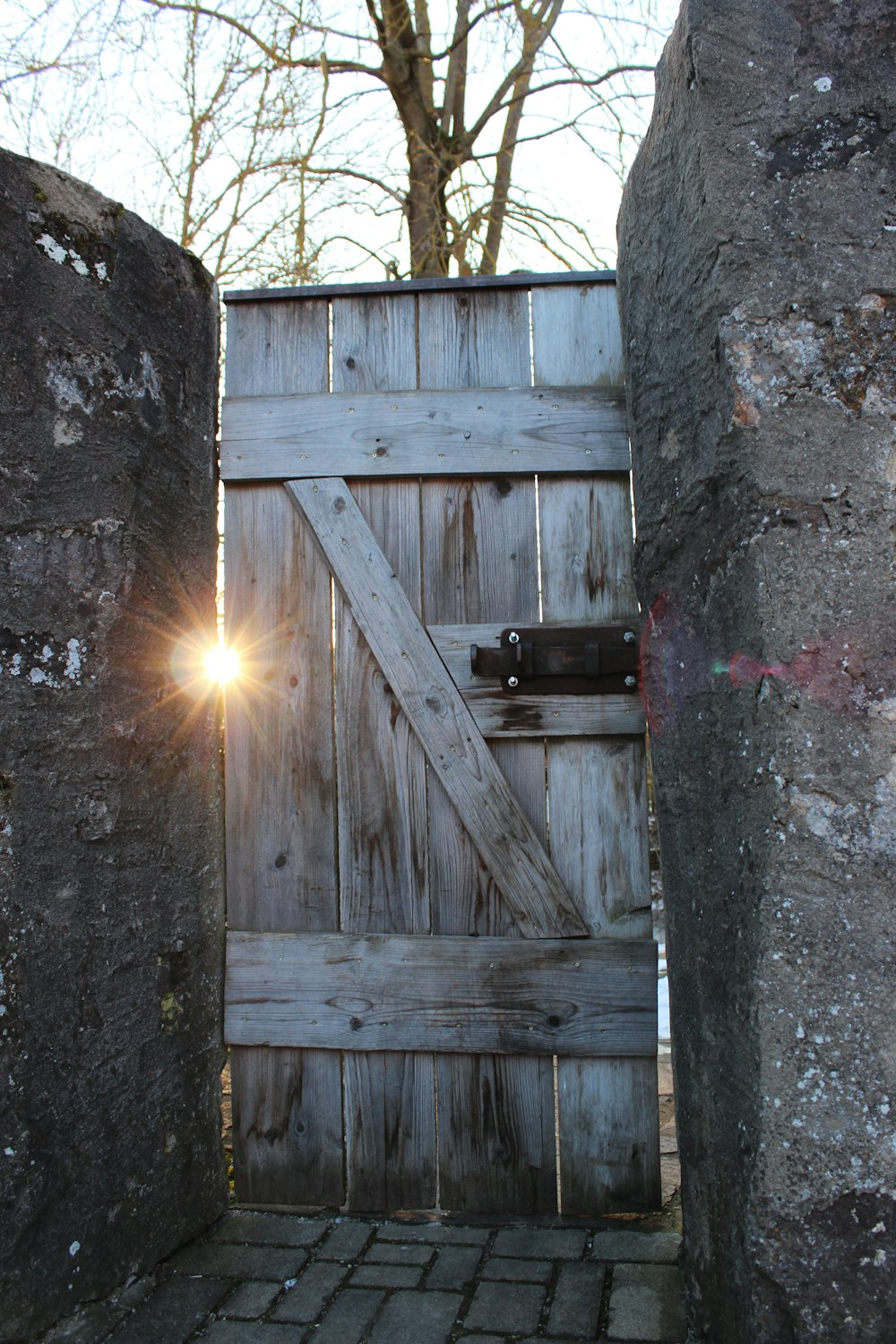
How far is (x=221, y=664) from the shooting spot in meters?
2.51

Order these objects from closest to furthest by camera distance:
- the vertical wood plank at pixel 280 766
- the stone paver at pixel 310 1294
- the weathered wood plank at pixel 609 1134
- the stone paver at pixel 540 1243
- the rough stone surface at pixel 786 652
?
the rough stone surface at pixel 786 652
the stone paver at pixel 310 1294
the stone paver at pixel 540 1243
the weathered wood plank at pixel 609 1134
the vertical wood plank at pixel 280 766

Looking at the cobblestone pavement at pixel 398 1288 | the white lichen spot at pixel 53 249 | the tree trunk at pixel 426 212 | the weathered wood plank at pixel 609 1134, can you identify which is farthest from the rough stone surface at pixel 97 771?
the tree trunk at pixel 426 212

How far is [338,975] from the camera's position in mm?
2453

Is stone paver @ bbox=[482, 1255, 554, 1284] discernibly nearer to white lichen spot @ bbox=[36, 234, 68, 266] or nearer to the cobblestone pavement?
the cobblestone pavement

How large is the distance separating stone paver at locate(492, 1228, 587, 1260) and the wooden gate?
0.10m

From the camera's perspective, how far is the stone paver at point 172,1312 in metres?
1.90

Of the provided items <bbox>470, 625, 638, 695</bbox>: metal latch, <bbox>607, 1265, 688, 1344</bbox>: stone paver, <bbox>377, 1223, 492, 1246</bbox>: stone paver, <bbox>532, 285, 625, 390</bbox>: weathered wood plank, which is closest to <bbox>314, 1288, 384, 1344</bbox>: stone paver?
<bbox>377, 1223, 492, 1246</bbox>: stone paver

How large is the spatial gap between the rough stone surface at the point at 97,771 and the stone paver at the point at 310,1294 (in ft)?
1.04

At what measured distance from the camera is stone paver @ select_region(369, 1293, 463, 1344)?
1.89 m

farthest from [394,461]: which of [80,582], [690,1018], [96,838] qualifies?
[690,1018]

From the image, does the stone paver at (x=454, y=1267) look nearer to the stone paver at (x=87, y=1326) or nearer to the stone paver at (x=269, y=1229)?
the stone paver at (x=269, y=1229)

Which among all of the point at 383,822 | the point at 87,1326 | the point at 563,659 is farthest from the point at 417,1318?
the point at 563,659

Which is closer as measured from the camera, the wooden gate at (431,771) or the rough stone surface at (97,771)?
the rough stone surface at (97,771)

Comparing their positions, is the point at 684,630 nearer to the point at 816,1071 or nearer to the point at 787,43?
the point at 816,1071
